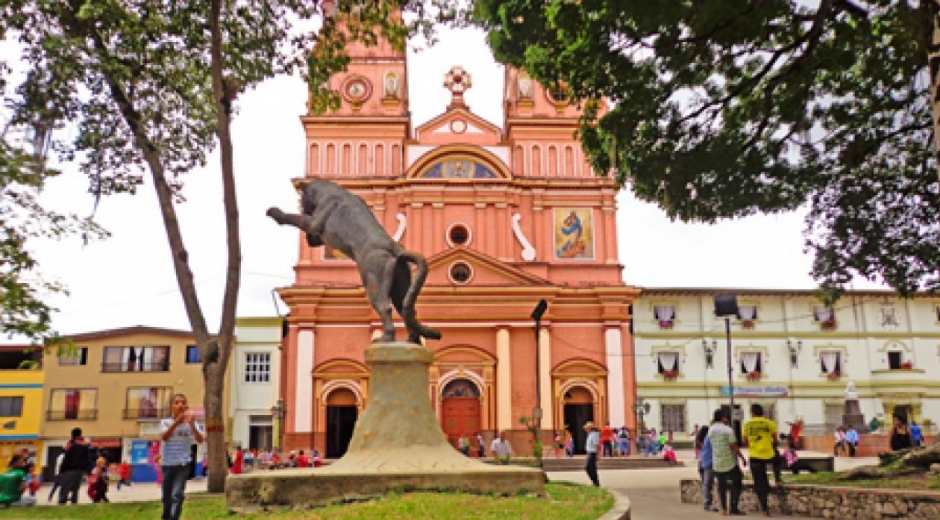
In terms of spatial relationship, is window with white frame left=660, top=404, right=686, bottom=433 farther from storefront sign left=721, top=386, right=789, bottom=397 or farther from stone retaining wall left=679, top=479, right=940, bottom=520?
stone retaining wall left=679, top=479, right=940, bottom=520

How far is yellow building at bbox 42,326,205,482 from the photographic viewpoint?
123 ft

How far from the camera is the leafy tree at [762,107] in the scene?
32.5 feet

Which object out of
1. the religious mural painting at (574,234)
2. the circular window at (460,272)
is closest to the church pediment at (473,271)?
the circular window at (460,272)

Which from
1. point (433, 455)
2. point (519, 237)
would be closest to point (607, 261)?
point (519, 237)

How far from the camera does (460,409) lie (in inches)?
1208

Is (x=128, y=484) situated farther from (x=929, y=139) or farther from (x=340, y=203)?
(x=929, y=139)

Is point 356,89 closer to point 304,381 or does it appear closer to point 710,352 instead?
point 304,381

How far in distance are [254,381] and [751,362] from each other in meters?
24.7

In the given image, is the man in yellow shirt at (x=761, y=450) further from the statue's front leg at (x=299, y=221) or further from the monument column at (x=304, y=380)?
the monument column at (x=304, y=380)

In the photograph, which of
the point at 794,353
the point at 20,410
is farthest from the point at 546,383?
the point at 20,410

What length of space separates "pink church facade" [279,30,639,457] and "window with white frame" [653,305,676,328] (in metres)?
9.56

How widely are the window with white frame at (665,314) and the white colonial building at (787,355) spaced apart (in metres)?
0.05

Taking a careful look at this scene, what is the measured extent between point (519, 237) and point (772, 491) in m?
23.3

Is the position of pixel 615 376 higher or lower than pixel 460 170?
lower
